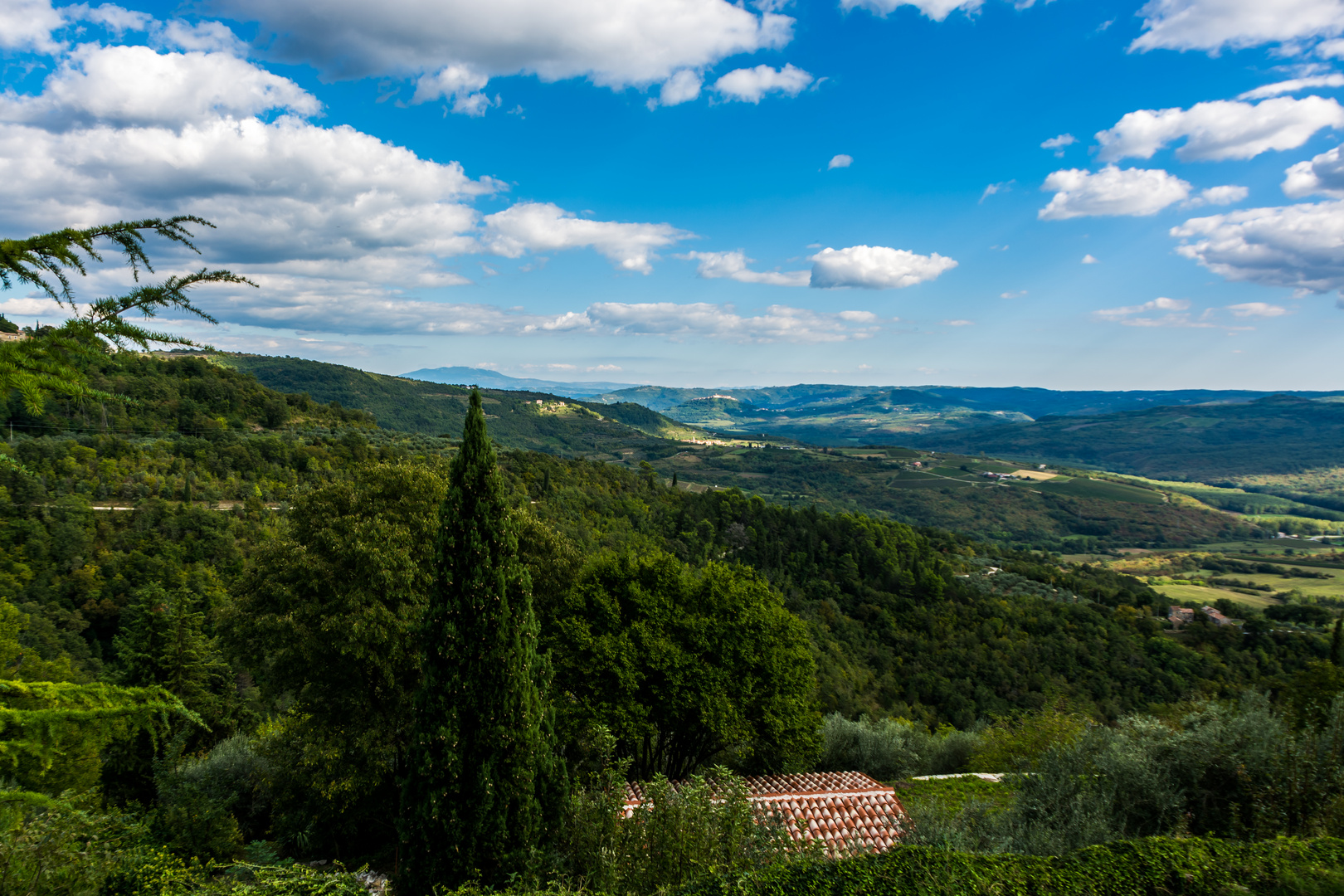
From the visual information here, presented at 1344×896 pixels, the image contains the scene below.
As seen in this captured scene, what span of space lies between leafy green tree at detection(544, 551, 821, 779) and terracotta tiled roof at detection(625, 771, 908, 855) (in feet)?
5.92

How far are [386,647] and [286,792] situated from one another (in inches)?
207

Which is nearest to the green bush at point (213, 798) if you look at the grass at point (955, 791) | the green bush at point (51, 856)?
the green bush at point (51, 856)

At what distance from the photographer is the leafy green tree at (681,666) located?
17.6 meters

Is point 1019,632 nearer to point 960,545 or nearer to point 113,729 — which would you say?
point 960,545

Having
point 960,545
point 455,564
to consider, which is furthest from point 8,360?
point 960,545

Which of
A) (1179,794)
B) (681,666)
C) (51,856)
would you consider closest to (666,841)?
(681,666)

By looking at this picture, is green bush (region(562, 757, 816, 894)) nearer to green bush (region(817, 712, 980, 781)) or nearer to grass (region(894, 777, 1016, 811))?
grass (region(894, 777, 1016, 811))

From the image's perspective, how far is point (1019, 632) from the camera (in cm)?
5203

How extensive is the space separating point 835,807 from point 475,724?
9.59 m

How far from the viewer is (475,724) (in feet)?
35.7

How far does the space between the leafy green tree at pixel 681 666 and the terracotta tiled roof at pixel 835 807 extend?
1805 millimetres

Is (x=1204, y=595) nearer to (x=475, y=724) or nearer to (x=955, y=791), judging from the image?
(x=955, y=791)

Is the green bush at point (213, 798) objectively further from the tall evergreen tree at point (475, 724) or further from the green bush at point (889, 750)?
the green bush at point (889, 750)

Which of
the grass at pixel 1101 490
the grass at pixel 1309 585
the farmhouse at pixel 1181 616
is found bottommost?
the grass at pixel 1309 585
